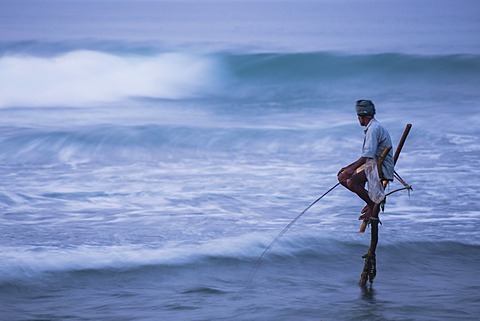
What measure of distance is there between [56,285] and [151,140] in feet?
29.5

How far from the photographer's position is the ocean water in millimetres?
6840

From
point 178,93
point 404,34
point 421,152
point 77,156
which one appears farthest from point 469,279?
point 404,34

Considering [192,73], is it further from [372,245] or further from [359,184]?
[359,184]

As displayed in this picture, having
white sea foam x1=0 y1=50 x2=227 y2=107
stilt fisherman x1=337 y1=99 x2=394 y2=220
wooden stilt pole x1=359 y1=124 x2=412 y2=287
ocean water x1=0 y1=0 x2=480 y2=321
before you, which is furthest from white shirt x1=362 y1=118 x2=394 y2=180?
white sea foam x1=0 y1=50 x2=227 y2=107

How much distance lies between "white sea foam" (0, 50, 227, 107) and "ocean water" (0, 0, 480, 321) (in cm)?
10

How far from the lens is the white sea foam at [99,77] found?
23.1 m

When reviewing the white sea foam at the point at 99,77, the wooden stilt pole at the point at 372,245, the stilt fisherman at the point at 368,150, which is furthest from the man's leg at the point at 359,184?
the white sea foam at the point at 99,77

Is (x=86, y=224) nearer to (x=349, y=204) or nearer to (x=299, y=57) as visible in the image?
(x=349, y=204)

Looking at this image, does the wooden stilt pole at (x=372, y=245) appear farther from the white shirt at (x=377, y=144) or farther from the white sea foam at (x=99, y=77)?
the white sea foam at (x=99, y=77)

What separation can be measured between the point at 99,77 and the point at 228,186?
15528 mm

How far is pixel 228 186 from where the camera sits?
37.1 ft

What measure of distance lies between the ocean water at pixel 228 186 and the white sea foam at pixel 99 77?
103 millimetres

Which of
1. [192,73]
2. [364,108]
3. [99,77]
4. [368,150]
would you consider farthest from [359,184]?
[192,73]

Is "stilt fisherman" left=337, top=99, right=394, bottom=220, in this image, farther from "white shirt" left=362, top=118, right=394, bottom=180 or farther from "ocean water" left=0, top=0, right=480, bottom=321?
"ocean water" left=0, top=0, right=480, bottom=321
